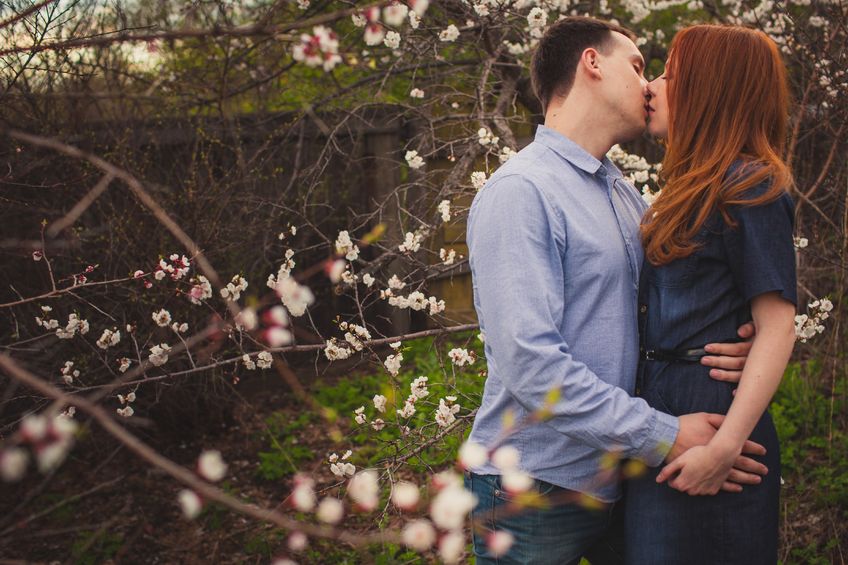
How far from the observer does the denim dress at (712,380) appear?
1618 millimetres

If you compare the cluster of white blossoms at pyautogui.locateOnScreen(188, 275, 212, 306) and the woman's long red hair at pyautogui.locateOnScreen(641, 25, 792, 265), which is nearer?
the woman's long red hair at pyautogui.locateOnScreen(641, 25, 792, 265)

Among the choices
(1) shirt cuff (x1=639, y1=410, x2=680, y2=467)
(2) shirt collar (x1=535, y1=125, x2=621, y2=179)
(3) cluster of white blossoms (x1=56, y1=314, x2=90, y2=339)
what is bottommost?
(1) shirt cuff (x1=639, y1=410, x2=680, y2=467)

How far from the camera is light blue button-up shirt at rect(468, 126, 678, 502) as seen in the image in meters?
1.59

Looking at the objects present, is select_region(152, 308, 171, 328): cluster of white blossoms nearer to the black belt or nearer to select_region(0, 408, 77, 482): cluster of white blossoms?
the black belt

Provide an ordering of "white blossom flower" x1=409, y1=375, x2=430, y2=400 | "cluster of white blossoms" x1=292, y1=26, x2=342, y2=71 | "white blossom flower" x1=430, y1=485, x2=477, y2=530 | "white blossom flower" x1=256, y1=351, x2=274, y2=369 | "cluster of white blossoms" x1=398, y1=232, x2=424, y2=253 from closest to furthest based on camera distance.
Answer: "white blossom flower" x1=430, y1=485, x2=477, y2=530 < "cluster of white blossoms" x1=292, y1=26, x2=342, y2=71 < "white blossom flower" x1=409, y1=375, x2=430, y2=400 < "white blossom flower" x1=256, y1=351, x2=274, y2=369 < "cluster of white blossoms" x1=398, y1=232, x2=424, y2=253

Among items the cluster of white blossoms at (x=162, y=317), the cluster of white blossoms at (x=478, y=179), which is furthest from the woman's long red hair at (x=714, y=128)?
the cluster of white blossoms at (x=162, y=317)

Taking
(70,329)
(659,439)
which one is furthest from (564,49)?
(70,329)

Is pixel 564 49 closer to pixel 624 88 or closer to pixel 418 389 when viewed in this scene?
pixel 624 88

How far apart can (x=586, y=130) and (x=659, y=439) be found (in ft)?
2.59

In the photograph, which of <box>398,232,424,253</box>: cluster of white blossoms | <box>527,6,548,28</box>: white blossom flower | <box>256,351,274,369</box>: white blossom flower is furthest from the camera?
<box>527,6,548,28</box>: white blossom flower

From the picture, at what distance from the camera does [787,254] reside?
5.31 feet

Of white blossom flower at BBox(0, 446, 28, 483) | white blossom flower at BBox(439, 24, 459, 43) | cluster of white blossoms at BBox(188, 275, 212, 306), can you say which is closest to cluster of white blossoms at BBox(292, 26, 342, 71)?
white blossom flower at BBox(0, 446, 28, 483)

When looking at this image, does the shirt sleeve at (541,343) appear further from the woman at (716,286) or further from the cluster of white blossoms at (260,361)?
the cluster of white blossoms at (260,361)

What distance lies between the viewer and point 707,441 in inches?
63.8
